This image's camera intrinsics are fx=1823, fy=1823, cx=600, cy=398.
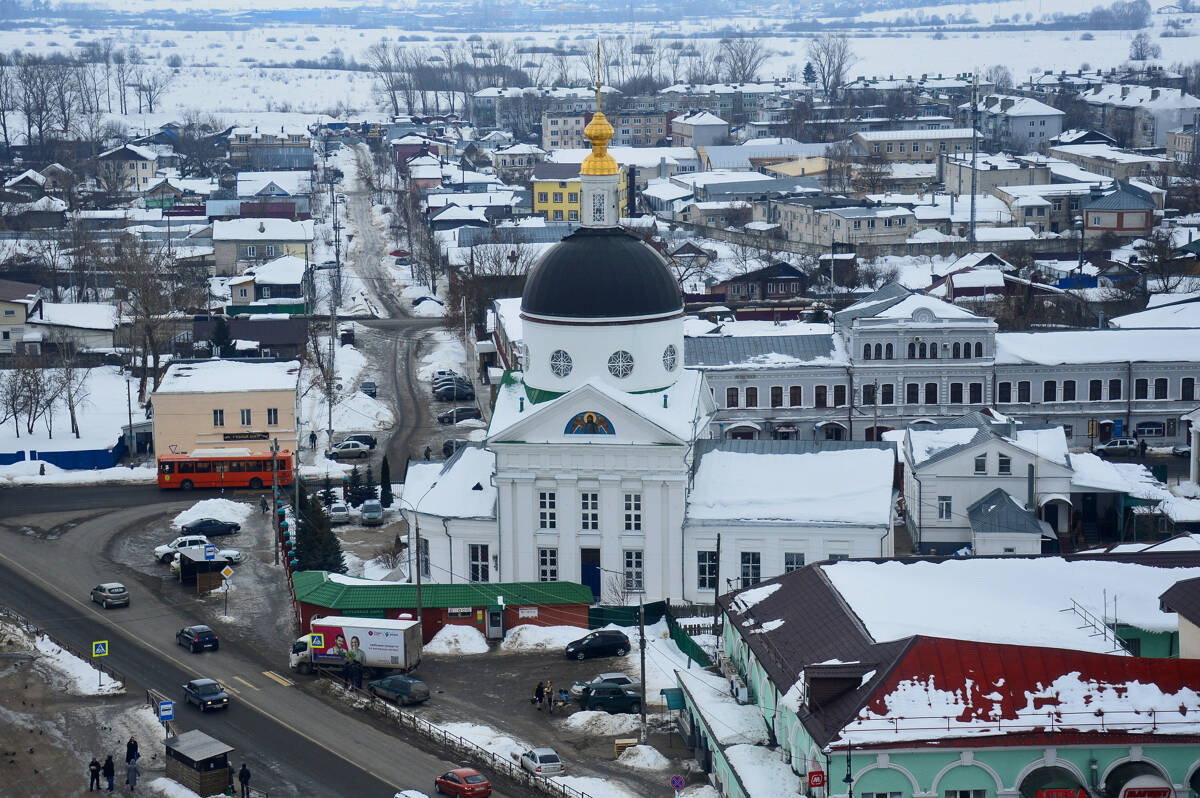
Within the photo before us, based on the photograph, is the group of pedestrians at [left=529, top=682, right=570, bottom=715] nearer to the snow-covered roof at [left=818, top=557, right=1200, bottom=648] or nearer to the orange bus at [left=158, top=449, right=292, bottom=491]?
the snow-covered roof at [left=818, top=557, right=1200, bottom=648]

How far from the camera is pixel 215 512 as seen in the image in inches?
2117

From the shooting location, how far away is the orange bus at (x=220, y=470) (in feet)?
190

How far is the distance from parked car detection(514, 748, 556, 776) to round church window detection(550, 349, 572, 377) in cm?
1307

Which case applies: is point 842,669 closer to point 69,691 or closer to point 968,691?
point 968,691

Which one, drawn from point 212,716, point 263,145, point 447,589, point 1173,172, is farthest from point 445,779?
point 263,145

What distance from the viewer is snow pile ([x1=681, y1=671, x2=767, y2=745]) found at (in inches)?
1341

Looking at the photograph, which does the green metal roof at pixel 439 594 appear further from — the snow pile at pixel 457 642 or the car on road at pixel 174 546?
the car on road at pixel 174 546

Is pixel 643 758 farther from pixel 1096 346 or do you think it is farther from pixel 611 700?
pixel 1096 346

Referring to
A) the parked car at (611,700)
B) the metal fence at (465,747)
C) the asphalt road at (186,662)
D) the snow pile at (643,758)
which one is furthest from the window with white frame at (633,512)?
the snow pile at (643,758)

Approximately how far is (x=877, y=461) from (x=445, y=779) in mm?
17407

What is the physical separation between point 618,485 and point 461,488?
14.5ft

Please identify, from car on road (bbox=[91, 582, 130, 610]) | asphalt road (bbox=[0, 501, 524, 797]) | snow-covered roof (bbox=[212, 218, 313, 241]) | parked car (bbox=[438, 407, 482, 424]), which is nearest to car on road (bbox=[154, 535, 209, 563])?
asphalt road (bbox=[0, 501, 524, 797])

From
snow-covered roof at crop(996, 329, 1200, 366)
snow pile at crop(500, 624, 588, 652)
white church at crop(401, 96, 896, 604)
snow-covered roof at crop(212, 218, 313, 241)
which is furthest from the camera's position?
snow-covered roof at crop(212, 218, 313, 241)

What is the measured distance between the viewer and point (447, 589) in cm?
4322
